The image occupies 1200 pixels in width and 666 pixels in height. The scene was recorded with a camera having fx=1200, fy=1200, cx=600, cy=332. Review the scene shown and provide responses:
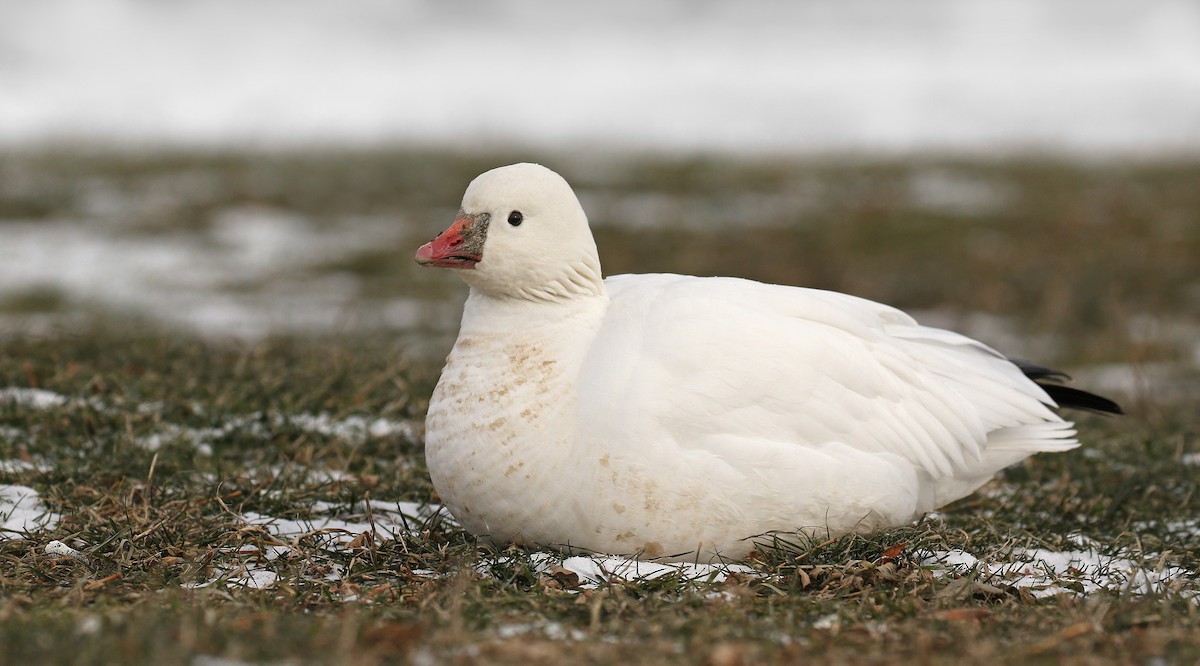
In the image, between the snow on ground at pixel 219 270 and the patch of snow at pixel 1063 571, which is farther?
the snow on ground at pixel 219 270

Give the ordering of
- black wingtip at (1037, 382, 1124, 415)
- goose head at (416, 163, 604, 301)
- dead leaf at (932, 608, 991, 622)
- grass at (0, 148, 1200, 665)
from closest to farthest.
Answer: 1. grass at (0, 148, 1200, 665)
2. dead leaf at (932, 608, 991, 622)
3. goose head at (416, 163, 604, 301)
4. black wingtip at (1037, 382, 1124, 415)

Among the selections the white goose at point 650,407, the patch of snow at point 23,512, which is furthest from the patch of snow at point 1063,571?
the patch of snow at point 23,512

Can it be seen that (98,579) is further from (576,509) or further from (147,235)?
(147,235)

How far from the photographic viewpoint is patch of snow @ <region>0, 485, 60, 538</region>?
4.52 metres

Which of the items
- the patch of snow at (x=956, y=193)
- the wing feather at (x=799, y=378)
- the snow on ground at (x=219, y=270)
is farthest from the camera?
the patch of snow at (x=956, y=193)

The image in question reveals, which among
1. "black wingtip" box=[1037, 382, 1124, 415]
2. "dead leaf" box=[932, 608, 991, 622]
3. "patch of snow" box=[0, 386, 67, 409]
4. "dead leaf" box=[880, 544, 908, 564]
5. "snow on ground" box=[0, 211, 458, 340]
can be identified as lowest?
"snow on ground" box=[0, 211, 458, 340]

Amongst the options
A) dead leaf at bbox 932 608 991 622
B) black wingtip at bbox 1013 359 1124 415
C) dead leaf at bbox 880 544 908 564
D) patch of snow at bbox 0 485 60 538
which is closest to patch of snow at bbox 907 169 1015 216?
black wingtip at bbox 1013 359 1124 415

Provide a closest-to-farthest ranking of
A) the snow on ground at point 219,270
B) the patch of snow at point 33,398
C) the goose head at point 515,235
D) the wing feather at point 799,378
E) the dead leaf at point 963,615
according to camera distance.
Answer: the dead leaf at point 963,615
the wing feather at point 799,378
the goose head at point 515,235
the patch of snow at point 33,398
the snow on ground at point 219,270

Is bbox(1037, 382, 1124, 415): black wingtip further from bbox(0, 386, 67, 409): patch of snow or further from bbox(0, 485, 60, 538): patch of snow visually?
bbox(0, 386, 67, 409): patch of snow

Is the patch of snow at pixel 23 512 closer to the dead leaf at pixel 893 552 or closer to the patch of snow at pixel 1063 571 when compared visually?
the dead leaf at pixel 893 552

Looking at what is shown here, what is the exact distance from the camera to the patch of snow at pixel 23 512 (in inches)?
178

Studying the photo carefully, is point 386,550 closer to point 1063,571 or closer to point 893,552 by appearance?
point 893,552

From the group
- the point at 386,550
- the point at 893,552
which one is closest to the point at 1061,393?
the point at 893,552

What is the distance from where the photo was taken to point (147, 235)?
1491 centimetres
